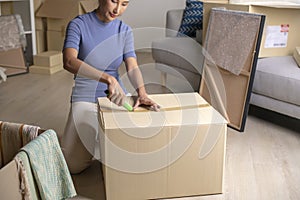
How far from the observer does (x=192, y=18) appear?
127 inches

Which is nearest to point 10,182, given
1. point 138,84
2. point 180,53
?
point 138,84

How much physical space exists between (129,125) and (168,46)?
5.15 feet

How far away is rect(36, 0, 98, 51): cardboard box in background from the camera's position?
399 centimetres

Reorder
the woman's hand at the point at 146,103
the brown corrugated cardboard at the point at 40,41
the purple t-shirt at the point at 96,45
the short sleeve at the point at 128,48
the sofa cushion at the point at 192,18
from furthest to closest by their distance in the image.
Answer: the brown corrugated cardboard at the point at 40,41
the sofa cushion at the point at 192,18
the short sleeve at the point at 128,48
the purple t-shirt at the point at 96,45
the woman's hand at the point at 146,103

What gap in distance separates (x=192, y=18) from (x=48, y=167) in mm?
2198

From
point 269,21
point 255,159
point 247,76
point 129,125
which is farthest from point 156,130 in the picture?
point 269,21

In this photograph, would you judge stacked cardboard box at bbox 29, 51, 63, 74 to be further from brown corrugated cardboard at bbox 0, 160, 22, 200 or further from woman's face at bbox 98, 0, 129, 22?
brown corrugated cardboard at bbox 0, 160, 22, 200

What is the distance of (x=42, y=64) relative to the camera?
3898 millimetres

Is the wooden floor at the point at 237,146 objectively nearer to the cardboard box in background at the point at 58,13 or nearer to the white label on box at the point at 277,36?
the white label on box at the point at 277,36

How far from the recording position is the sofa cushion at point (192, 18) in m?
3.19

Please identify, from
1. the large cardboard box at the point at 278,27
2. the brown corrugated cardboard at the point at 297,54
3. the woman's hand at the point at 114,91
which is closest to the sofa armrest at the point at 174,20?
the large cardboard box at the point at 278,27

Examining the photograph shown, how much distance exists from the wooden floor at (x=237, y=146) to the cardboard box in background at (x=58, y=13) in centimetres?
70

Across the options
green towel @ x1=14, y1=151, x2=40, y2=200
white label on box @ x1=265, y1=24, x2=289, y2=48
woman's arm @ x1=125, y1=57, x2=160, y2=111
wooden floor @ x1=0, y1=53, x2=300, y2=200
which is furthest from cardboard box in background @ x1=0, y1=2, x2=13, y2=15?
green towel @ x1=14, y1=151, x2=40, y2=200

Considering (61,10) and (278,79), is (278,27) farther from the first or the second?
(61,10)
